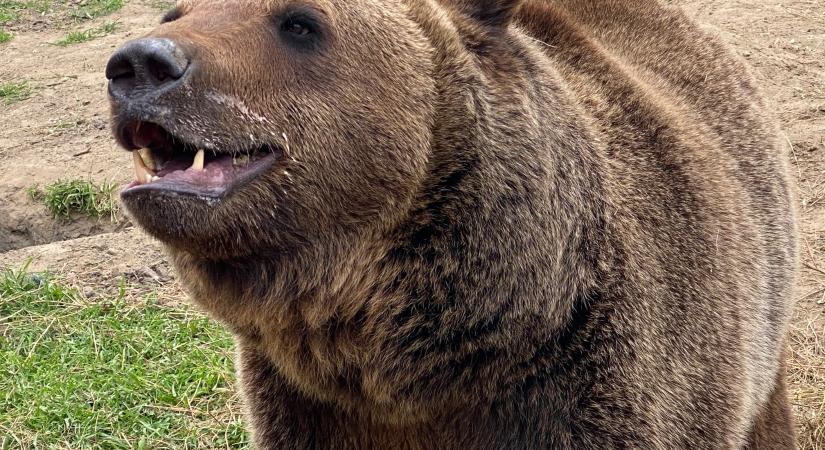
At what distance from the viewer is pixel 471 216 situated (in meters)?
2.92

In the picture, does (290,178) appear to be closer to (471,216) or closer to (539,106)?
(471,216)

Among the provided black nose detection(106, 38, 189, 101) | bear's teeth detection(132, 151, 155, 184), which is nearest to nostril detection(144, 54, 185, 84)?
black nose detection(106, 38, 189, 101)

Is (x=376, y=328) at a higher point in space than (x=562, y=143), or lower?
lower

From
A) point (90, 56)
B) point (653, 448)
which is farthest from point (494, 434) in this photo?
point (90, 56)

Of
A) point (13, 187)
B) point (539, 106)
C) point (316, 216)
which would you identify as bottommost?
point (13, 187)

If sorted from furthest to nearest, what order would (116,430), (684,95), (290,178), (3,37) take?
1. (3,37)
2. (116,430)
3. (684,95)
4. (290,178)

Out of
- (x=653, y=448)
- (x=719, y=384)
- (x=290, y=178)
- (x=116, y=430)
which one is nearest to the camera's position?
(x=290, y=178)

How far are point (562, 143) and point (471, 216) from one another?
0.46 metres

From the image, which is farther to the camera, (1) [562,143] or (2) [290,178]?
(1) [562,143]

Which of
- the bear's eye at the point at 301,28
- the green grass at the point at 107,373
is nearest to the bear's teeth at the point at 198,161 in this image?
the bear's eye at the point at 301,28

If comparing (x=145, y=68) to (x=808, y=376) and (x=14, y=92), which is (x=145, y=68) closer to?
(x=808, y=376)

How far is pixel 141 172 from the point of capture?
8.76 feet

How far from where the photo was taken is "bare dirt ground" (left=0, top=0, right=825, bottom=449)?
560 centimetres

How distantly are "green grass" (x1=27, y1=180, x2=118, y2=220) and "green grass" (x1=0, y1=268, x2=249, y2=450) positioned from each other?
3.98 feet
